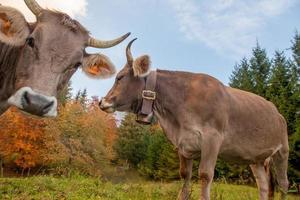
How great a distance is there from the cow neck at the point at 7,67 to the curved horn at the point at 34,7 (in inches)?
20.9

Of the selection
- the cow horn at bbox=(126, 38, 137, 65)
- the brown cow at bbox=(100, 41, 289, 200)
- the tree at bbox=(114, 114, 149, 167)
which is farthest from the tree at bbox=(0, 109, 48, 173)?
the brown cow at bbox=(100, 41, 289, 200)

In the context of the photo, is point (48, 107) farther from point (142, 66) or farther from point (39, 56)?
point (142, 66)

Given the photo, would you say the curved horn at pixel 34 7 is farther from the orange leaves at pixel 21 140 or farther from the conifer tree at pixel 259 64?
the conifer tree at pixel 259 64

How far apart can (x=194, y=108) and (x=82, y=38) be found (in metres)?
2.54

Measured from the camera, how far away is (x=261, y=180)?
8266 mm

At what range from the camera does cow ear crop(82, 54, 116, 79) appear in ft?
16.8

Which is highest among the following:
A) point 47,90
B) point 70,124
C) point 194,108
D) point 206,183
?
point 70,124

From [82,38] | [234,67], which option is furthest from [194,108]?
[234,67]

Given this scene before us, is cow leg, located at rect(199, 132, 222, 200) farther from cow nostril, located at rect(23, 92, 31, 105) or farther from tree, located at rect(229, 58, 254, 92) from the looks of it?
tree, located at rect(229, 58, 254, 92)

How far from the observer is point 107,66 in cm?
548

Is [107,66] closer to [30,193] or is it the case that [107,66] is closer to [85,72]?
[85,72]

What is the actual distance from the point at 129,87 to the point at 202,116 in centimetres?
165

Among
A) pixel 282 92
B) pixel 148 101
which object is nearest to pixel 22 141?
pixel 282 92

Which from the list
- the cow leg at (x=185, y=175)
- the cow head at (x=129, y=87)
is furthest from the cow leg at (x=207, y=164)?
the cow head at (x=129, y=87)
